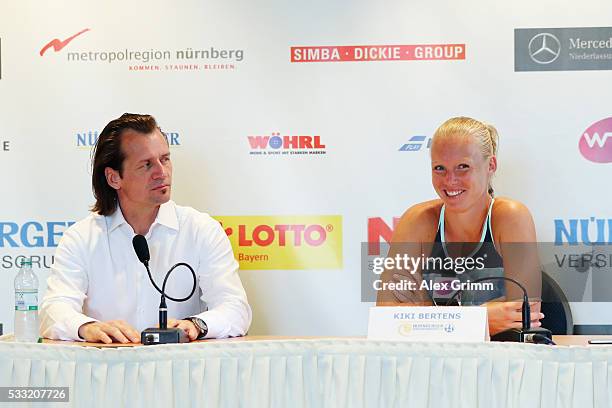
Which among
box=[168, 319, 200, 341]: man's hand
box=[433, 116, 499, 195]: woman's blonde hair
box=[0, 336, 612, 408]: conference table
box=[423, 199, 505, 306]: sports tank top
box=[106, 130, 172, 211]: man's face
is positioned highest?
box=[433, 116, 499, 195]: woman's blonde hair

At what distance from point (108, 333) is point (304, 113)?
1376 mm

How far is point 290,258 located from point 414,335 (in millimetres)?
1555

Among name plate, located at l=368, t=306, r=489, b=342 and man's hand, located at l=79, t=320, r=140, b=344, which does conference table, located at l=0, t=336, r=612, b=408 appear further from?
man's hand, located at l=79, t=320, r=140, b=344

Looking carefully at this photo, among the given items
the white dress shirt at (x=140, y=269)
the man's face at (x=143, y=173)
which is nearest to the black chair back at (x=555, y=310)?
the white dress shirt at (x=140, y=269)

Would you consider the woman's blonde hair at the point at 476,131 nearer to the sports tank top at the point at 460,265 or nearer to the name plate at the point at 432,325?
the sports tank top at the point at 460,265

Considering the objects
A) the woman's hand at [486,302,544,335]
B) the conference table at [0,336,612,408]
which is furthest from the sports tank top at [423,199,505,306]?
the conference table at [0,336,612,408]

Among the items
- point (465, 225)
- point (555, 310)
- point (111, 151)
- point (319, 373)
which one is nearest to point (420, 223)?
point (465, 225)

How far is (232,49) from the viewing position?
12.3 ft

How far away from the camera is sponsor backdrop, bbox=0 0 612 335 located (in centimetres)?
367

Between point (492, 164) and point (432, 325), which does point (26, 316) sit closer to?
point (432, 325)

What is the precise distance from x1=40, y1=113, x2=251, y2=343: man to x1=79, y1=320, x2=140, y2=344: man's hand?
23cm

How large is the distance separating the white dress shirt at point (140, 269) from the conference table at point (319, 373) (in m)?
0.89

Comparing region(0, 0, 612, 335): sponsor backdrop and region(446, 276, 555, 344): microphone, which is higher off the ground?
region(0, 0, 612, 335): sponsor backdrop

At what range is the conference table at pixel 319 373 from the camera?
216cm
